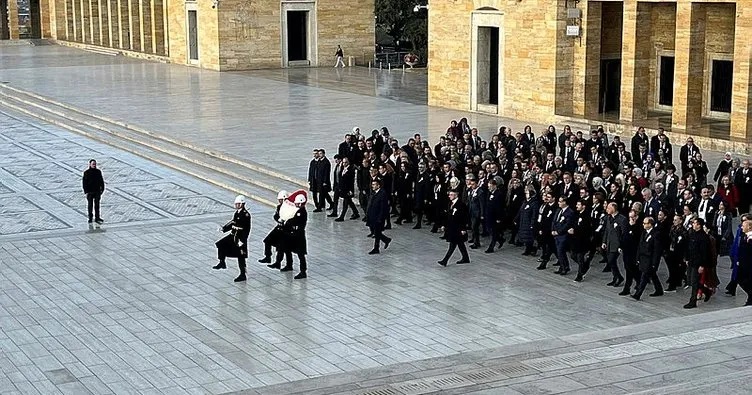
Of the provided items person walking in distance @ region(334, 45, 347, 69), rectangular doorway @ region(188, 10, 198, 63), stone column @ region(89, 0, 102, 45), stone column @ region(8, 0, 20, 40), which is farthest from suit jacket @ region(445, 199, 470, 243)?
stone column @ region(8, 0, 20, 40)

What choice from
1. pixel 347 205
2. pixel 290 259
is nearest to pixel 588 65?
pixel 347 205

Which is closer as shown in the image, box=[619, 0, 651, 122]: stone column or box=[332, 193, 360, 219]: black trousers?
box=[332, 193, 360, 219]: black trousers

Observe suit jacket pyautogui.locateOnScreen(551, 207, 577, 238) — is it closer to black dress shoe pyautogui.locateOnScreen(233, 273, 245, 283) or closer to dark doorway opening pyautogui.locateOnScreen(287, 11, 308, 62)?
black dress shoe pyautogui.locateOnScreen(233, 273, 245, 283)

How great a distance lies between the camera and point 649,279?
1353cm

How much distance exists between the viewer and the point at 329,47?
47.7m

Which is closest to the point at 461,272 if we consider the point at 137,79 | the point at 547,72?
the point at 547,72

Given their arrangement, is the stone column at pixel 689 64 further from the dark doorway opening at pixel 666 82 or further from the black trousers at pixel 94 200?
the black trousers at pixel 94 200

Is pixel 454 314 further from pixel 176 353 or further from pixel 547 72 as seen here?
pixel 547 72

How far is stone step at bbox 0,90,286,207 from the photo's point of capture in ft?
69.3

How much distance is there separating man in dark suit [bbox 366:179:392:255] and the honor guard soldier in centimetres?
229

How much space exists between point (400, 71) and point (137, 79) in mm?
10584

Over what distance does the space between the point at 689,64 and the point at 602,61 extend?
472 centimetres

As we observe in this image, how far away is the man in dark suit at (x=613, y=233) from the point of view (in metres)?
13.6

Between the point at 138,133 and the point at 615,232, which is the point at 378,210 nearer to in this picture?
the point at 615,232
